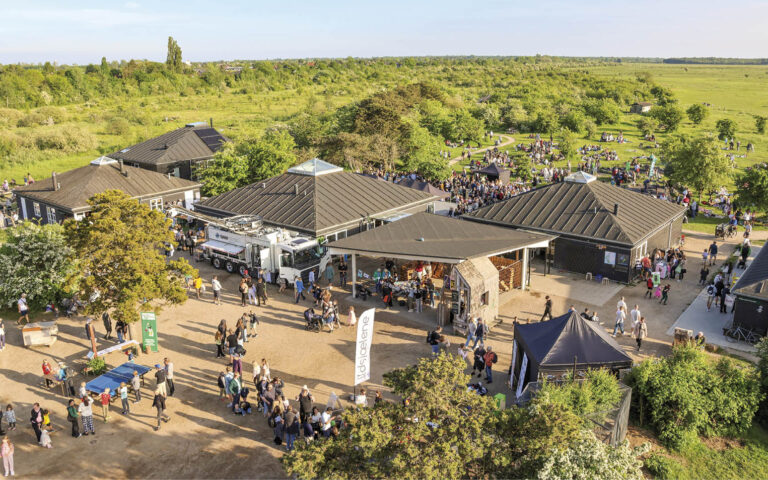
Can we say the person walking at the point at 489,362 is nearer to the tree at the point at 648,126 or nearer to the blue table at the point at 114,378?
the blue table at the point at 114,378

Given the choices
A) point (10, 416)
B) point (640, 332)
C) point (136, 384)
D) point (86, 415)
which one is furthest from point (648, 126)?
point (10, 416)

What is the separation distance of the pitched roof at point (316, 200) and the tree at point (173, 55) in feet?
447

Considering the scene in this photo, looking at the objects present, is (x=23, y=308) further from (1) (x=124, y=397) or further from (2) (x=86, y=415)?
(2) (x=86, y=415)

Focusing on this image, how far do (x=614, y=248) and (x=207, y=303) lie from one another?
696 inches

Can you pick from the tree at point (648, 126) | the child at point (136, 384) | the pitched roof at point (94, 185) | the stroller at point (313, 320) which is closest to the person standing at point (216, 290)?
the stroller at point (313, 320)

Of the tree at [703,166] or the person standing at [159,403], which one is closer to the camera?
the person standing at [159,403]

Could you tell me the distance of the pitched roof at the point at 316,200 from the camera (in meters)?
27.8

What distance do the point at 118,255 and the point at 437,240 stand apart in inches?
477

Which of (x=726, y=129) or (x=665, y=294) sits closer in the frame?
(x=665, y=294)

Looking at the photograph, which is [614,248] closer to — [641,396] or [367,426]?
[641,396]

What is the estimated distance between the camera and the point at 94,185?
33125 millimetres

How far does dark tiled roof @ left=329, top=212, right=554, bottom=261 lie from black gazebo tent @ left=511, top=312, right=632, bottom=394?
553 centimetres

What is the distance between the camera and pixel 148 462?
1363 cm

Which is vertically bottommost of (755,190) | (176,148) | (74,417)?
(74,417)
